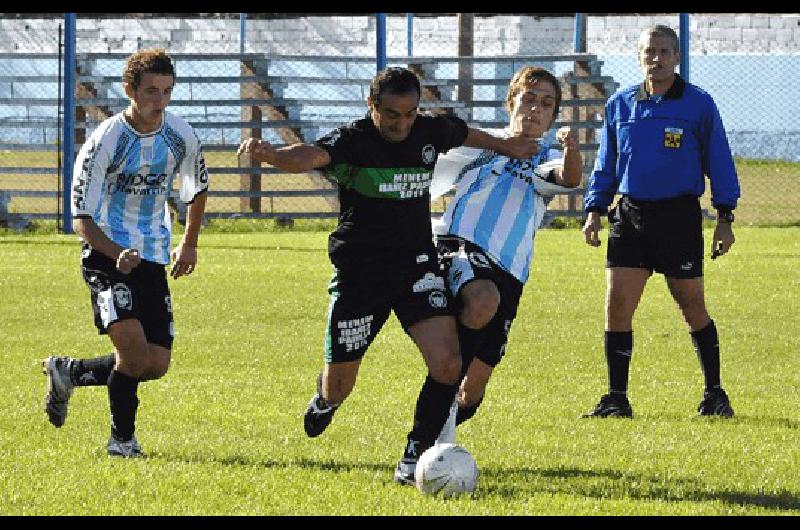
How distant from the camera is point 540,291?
14.5 metres

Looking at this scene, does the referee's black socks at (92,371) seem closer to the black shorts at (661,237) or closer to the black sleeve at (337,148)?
the black sleeve at (337,148)

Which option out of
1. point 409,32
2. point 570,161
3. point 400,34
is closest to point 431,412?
point 570,161

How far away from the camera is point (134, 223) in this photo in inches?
286

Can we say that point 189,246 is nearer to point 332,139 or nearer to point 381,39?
point 332,139

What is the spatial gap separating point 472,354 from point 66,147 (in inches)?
576

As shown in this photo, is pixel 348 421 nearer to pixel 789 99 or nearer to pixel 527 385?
pixel 527 385

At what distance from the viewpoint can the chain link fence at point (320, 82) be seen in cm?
2356

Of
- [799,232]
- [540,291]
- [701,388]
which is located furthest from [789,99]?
[701,388]

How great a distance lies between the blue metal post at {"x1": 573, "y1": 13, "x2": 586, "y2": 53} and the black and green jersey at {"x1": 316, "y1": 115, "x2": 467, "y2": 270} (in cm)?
1762

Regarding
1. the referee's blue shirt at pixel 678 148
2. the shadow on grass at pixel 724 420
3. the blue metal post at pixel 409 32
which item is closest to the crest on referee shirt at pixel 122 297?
the shadow on grass at pixel 724 420

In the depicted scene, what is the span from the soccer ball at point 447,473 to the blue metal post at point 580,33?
18215 mm

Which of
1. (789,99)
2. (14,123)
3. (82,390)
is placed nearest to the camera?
(82,390)

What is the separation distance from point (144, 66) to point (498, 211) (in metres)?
1.70

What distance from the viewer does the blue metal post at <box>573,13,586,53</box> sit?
23886 mm
